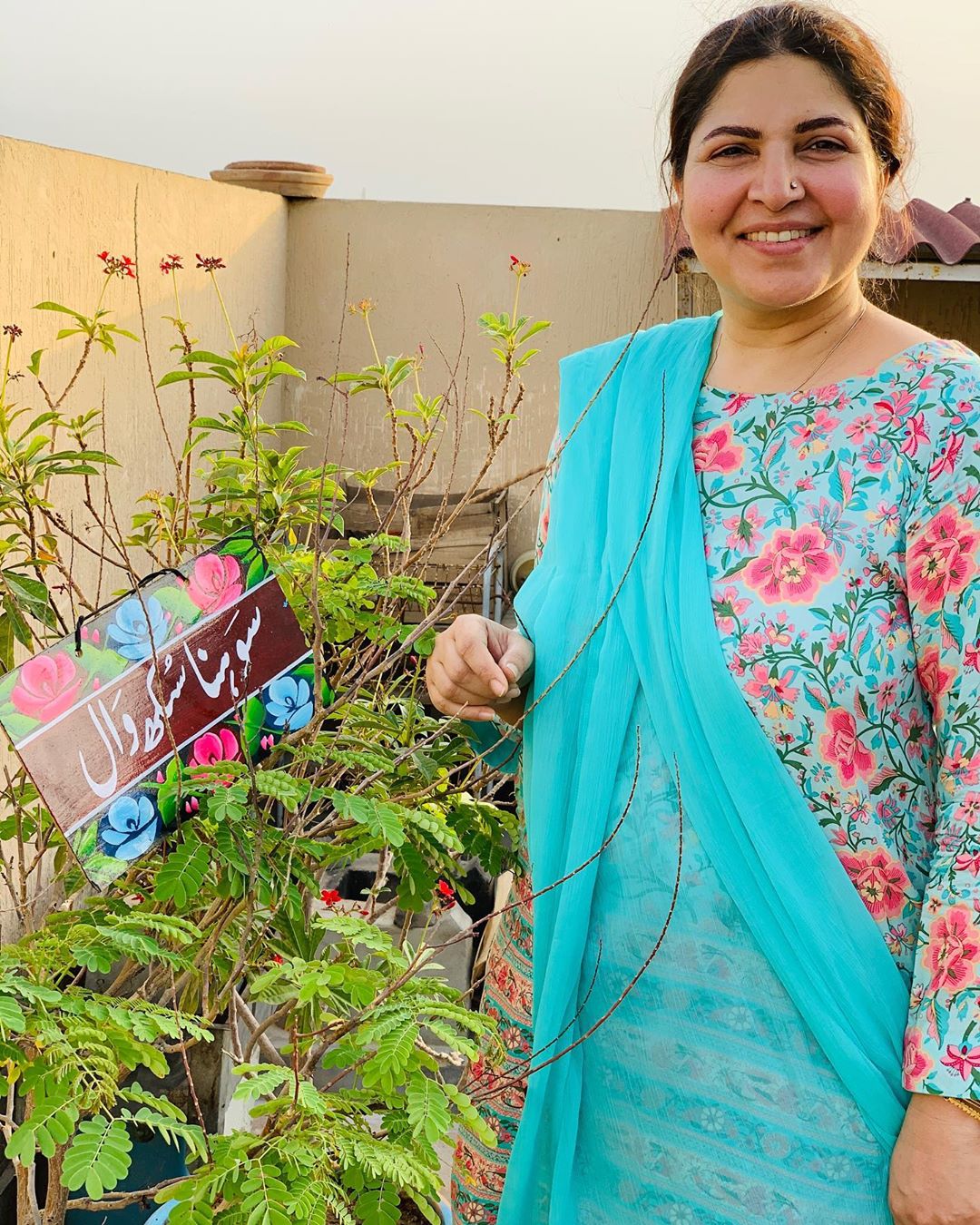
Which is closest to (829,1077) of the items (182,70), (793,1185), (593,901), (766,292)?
(793,1185)

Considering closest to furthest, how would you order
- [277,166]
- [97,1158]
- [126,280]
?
[97,1158]
[126,280]
[277,166]

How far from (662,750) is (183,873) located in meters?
0.54

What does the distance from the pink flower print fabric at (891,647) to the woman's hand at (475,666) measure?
242 mm

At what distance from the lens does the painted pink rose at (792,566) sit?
1.29 meters

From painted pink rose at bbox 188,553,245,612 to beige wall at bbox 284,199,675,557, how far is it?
418 cm

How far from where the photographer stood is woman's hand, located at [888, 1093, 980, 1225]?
115 centimetres

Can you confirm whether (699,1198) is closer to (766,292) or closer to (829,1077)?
(829,1077)

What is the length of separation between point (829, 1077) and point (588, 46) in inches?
181

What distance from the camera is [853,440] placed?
4.33 ft

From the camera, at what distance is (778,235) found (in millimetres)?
1368

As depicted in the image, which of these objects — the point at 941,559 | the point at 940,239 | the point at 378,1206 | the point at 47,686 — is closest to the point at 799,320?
the point at 941,559

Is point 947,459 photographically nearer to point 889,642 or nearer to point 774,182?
point 889,642

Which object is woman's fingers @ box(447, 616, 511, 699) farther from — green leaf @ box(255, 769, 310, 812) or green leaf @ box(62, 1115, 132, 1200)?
Answer: green leaf @ box(62, 1115, 132, 1200)

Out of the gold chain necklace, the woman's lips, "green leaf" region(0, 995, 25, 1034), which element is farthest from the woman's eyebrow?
"green leaf" region(0, 995, 25, 1034)
